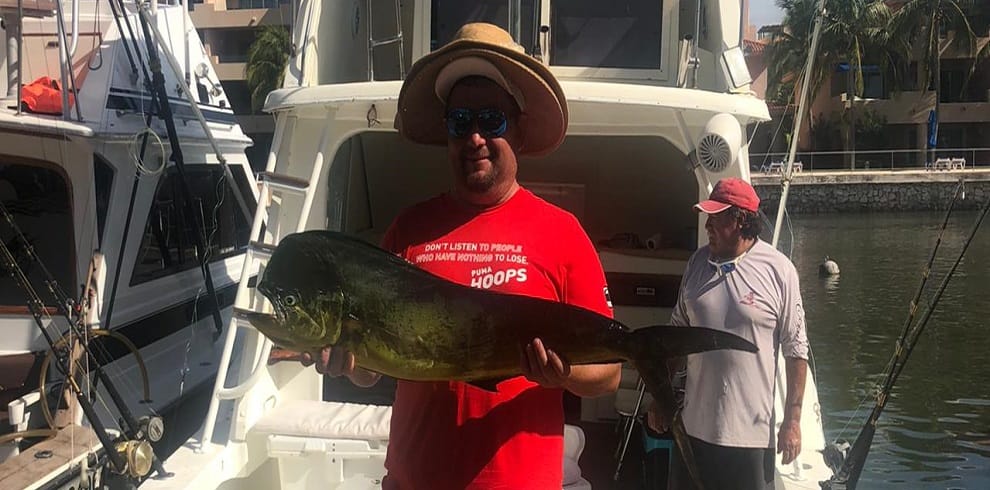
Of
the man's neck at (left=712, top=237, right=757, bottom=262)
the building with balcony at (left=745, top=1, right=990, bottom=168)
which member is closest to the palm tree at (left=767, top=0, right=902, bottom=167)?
the building with balcony at (left=745, top=1, right=990, bottom=168)

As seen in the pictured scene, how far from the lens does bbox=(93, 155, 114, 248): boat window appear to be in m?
5.81

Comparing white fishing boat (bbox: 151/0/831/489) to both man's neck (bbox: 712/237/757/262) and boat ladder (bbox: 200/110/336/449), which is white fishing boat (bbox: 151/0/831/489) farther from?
man's neck (bbox: 712/237/757/262)

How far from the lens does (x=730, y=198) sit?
3391mm

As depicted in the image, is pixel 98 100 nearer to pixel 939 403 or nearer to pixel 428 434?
pixel 428 434

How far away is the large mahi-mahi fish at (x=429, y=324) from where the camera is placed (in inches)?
62.7

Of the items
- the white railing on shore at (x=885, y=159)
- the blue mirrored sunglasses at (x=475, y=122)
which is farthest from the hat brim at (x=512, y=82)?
the white railing on shore at (x=885, y=159)

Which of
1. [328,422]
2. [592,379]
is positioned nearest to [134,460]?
[328,422]

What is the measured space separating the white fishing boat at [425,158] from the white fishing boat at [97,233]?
2.89ft

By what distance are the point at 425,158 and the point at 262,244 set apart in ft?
10.1

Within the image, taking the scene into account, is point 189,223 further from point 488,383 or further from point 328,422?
point 488,383

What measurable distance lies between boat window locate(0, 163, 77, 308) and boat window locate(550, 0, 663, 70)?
3803 millimetres

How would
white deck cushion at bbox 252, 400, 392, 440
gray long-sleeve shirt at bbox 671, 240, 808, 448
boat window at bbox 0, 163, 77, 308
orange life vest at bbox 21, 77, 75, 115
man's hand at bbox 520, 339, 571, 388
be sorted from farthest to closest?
boat window at bbox 0, 163, 77, 308 < orange life vest at bbox 21, 77, 75, 115 < white deck cushion at bbox 252, 400, 392, 440 < gray long-sleeve shirt at bbox 671, 240, 808, 448 < man's hand at bbox 520, 339, 571, 388

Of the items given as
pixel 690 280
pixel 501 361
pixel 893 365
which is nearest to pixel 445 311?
pixel 501 361

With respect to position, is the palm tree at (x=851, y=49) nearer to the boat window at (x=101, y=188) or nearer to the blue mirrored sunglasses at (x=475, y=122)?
the boat window at (x=101, y=188)
